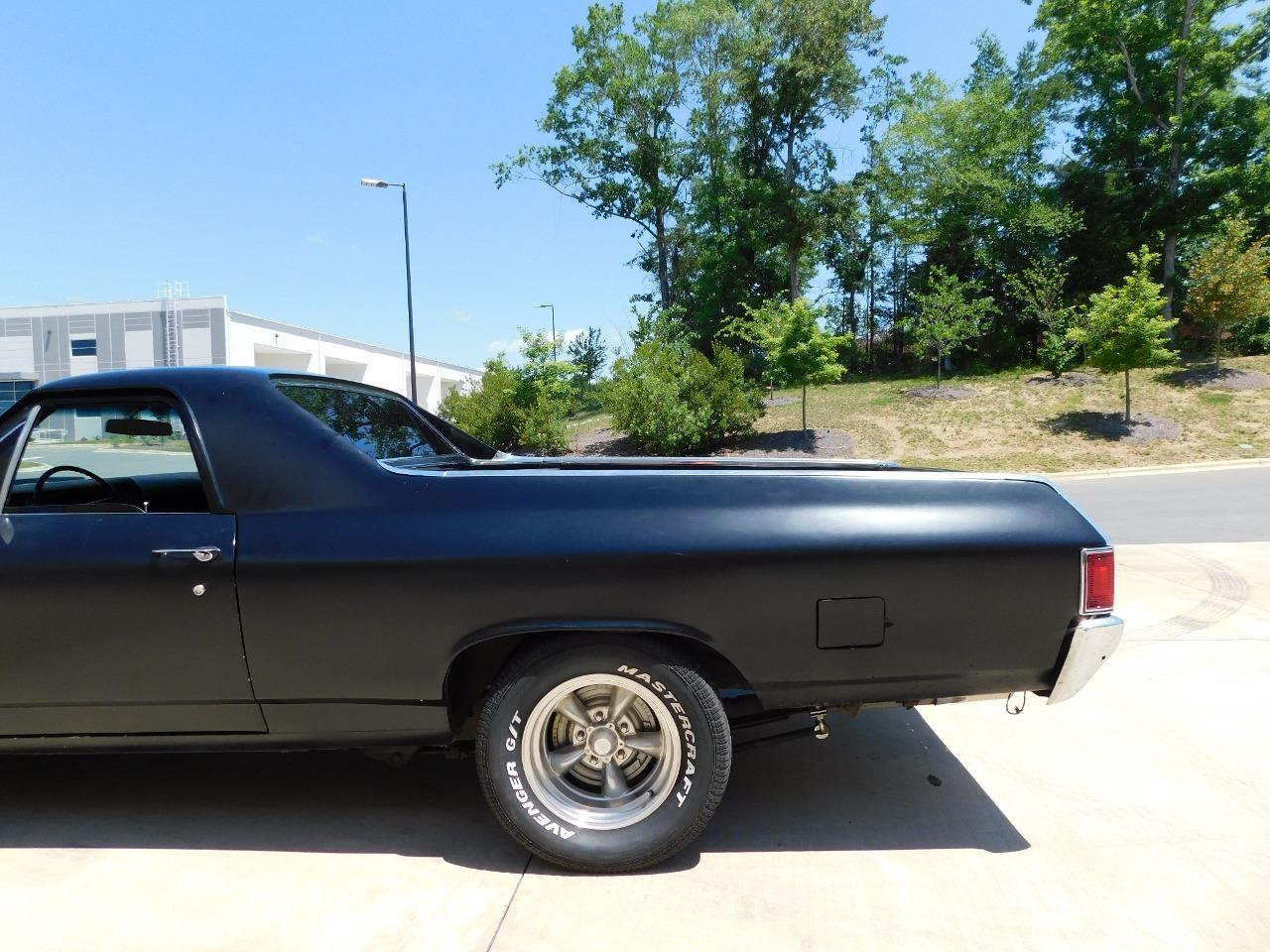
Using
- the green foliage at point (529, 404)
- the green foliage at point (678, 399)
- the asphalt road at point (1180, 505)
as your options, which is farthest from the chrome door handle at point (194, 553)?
the green foliage at point (529, 404)

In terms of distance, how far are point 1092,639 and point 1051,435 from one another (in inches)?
776

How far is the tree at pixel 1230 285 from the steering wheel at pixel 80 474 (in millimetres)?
28211

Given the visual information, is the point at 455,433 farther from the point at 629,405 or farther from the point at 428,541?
the point at 629,405

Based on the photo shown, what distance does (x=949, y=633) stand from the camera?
8.53 ft

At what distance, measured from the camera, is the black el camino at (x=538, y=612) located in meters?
2.58

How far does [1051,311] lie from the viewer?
1134 inches

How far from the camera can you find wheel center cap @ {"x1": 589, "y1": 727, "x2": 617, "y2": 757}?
2738 mm

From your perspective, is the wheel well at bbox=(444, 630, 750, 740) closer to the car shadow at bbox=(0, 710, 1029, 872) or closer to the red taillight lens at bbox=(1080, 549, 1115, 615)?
the car shadow at bbox=(0, 710, 1029, 872)

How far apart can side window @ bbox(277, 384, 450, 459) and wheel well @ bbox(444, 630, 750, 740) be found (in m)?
0.80

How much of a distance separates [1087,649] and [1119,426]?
66.4 ft

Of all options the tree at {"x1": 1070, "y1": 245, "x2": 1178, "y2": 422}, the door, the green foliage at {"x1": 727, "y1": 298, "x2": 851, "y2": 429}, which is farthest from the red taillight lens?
the tree at {"x1": 1070, "y1": 245, "x2": 1178, "y2": 422}

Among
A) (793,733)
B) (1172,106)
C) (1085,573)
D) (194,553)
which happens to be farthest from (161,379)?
(1172,106)

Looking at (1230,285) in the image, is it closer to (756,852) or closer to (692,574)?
(756,852)

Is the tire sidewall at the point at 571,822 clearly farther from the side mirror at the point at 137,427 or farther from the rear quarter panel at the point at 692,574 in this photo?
the side mirror at the point at 137,427
